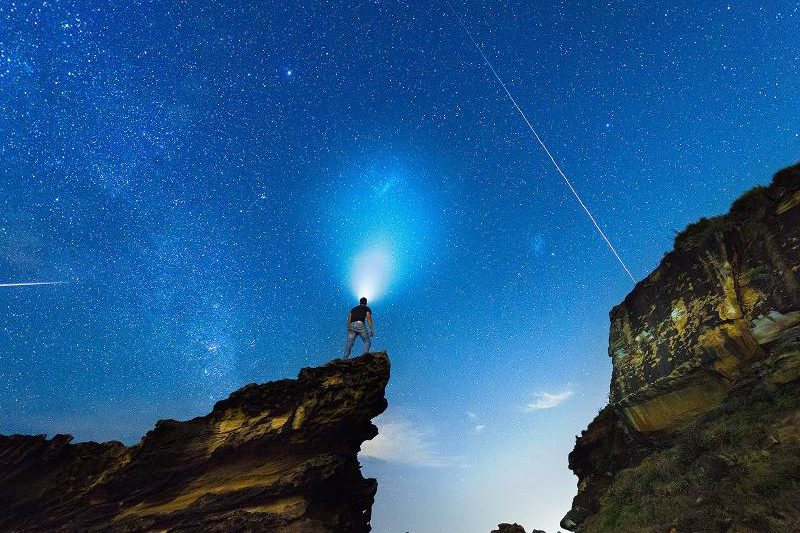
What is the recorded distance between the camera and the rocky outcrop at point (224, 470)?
13352mm

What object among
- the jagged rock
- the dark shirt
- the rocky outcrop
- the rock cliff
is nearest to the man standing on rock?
the dark shirt

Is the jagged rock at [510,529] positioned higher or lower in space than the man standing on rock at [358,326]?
lower

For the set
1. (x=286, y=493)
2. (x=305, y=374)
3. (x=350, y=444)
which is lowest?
(x=286, y=493)

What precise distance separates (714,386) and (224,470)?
22154mm

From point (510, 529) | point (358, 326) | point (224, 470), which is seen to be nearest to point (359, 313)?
point (358, 326)

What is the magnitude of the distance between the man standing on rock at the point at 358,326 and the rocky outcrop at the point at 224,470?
1323 mm

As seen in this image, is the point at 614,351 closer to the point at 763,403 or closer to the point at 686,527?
the point at 763,403

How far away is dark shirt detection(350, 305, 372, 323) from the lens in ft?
55.9

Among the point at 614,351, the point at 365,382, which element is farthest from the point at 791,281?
the point at 365,382

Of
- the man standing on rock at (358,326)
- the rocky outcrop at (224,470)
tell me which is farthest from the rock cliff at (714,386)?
the man standing on rock at (358,326)

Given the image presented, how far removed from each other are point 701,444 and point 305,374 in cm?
1732

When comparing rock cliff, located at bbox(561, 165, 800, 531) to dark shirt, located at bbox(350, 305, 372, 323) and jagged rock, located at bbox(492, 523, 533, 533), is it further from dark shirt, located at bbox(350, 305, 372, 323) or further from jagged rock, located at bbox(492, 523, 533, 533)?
dark shirt, located at bbox(350, 305, 372, 323)

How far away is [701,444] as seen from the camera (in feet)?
49.9

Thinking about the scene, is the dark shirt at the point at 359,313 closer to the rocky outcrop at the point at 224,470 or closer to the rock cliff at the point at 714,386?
the rocky outcrop at the point at 224,470
